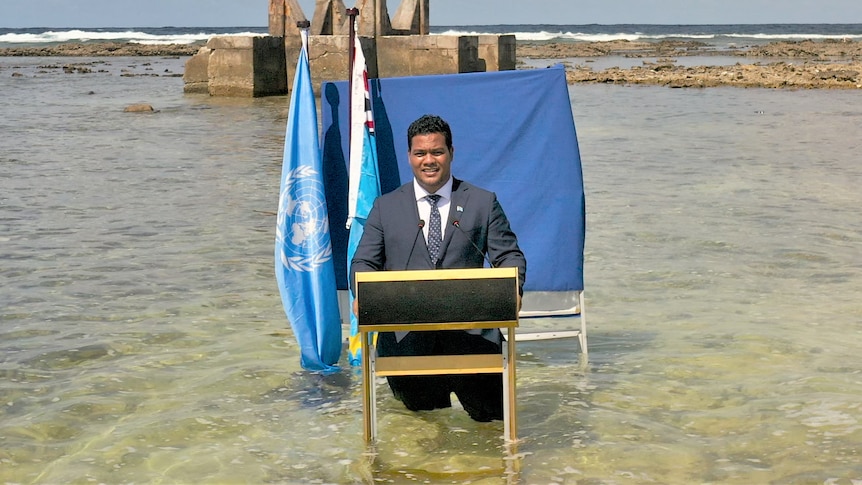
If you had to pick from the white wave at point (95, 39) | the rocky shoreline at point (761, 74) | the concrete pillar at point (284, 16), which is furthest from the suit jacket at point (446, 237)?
the white wave at point (95, 39)

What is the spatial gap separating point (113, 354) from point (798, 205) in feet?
24.5

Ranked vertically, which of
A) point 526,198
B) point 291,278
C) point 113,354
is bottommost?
point 113,354

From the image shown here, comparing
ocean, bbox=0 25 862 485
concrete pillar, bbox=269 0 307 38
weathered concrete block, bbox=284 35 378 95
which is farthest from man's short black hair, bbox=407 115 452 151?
concrete pillar, bbox=269 0 307 38

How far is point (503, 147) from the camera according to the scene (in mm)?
5934

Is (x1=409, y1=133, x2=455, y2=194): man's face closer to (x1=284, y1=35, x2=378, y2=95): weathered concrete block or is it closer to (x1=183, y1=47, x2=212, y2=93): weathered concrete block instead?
(x1=284, y1=35, x2=378, y2=95): weathered concrete block

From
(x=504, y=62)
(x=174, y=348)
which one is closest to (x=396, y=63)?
(x=504, y=62)

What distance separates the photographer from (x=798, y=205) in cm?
1150

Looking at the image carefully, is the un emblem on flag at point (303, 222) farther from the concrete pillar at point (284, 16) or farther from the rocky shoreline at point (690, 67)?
the rocky shoreline at point (690, 67)

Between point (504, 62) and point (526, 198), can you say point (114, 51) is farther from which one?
point (526, 198)

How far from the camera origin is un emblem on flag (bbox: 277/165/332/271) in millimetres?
5625

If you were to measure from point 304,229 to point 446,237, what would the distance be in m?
1.14

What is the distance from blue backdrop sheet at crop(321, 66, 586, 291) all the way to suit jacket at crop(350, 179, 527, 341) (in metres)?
1.10

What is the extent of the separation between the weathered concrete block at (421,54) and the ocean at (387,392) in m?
10.9

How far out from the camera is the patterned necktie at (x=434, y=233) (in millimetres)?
4770
